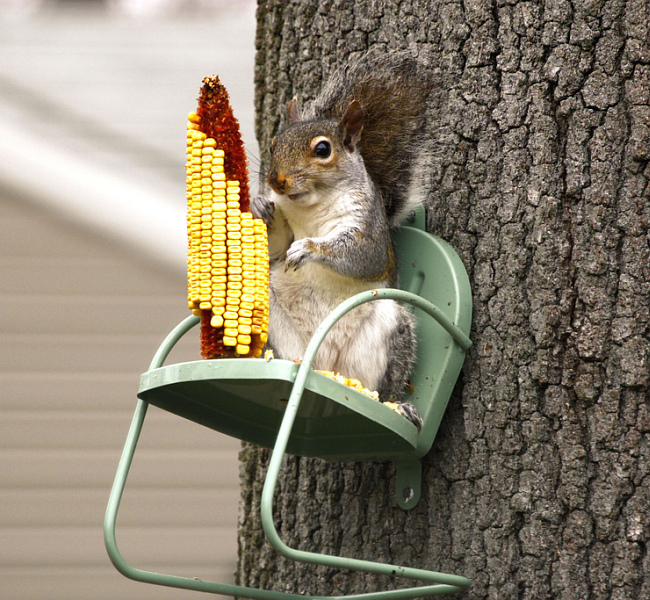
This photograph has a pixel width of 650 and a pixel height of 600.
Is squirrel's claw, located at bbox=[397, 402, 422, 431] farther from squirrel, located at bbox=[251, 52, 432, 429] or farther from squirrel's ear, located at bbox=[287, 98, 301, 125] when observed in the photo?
squirrel's ear, located at bbox=[287, 98, 301, 125]

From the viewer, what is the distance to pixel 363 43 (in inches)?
62.7

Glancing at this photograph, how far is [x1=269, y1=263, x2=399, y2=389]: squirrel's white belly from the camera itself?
1391 millimetres

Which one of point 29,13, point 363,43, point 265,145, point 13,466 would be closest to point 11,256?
point 13,466

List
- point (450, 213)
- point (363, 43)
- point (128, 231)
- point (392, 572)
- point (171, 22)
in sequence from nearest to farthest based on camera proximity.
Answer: point (392, 572) < point (450, 213) < point (363, 43) < point (128, 231) < point (171, 22)

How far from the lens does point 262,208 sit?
56.8 inches

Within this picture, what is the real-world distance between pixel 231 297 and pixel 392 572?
1.40 ft

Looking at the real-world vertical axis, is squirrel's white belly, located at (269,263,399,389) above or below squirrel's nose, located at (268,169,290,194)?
below

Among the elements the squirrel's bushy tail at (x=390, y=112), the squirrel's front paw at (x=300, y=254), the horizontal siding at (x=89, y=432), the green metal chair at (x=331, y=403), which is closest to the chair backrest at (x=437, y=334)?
the green metal chair at (x=331, y=403)

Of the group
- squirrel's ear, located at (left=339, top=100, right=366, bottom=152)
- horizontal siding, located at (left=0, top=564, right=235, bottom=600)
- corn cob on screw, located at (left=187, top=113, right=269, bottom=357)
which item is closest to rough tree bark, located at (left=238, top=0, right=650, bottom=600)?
squirrel's ear, located at (left=339, top=100, right=366, bottom=152)

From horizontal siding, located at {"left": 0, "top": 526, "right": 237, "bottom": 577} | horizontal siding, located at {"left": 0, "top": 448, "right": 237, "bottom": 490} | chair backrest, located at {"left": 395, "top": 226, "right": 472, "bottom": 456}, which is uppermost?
chair backrest, located at {"left": 395, "top": 226, "right": 472, "bottom": 456}

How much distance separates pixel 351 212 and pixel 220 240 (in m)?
0.28

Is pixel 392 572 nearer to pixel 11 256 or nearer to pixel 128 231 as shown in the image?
pixel 128 231

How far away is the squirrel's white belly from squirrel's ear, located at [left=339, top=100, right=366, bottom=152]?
217mm

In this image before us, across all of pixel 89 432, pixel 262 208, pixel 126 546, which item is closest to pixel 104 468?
pixel 89 432
